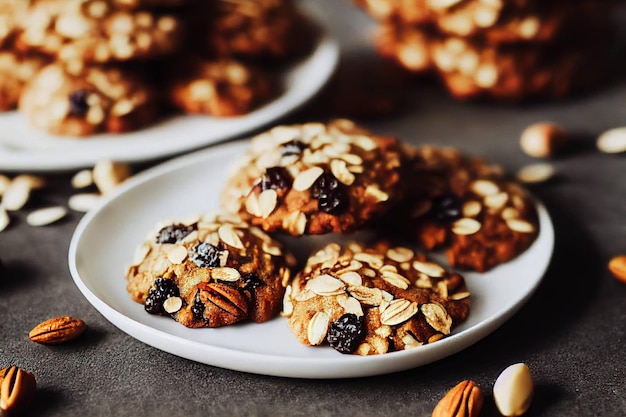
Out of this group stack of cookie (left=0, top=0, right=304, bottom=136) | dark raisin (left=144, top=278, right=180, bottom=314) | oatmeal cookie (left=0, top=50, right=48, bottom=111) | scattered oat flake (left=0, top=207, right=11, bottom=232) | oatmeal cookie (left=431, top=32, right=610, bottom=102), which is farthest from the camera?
oatmeal cookie (left=431, top=32, right=610, bottom=102)

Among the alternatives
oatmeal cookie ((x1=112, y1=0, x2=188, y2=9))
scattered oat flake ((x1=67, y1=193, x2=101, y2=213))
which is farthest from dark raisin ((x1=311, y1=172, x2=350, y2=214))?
oatmeal cookie ((x1=112, y1=0, x2=188, y2=9))

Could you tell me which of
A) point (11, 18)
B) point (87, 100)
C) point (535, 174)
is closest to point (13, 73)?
point (11, 18)

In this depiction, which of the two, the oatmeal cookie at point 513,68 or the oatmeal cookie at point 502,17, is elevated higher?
the oatmeal cookie at point 502,17

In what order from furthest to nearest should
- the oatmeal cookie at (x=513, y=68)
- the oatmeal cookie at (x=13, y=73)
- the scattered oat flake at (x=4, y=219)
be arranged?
the oatmeal cookie at (x=513, y=68) → the oatmeal cookie at (x=13, y=73) → the scattered oat flake at (x=4, y=219)

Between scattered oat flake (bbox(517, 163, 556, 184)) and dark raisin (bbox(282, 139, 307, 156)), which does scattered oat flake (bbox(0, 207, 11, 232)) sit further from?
scattered oat flake (bbox(517, 163, 556, 184))

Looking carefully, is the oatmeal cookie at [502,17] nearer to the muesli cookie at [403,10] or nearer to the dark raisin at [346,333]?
the muesli cookie at [403,10]

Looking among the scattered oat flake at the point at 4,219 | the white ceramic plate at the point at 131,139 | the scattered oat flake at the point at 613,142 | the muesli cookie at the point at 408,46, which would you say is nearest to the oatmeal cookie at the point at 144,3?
the white ceramic plate at the point at 131,139

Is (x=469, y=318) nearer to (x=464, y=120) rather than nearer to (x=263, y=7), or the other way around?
(x=464, y=120)
